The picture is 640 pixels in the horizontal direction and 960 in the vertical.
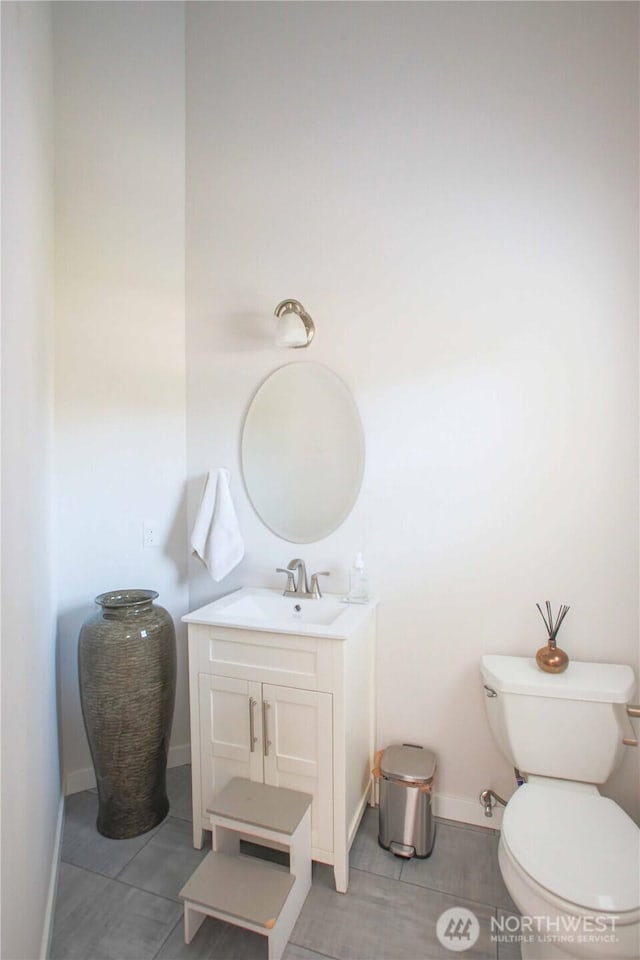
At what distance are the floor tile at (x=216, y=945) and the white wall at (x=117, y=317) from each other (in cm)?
90

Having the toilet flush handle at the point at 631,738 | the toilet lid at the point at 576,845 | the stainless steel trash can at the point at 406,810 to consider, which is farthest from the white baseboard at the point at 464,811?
the toilet flush handle at the point at 631,738

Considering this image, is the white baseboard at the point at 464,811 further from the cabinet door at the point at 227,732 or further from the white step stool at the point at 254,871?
the cabinet door at the point at 227,732

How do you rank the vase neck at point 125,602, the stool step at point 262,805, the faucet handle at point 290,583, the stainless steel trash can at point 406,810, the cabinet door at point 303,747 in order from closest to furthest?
1. the stool step at point 262,805
2. the cabinet door at point 303,747
3. the stainless steel trash can at point 406,810
4. the vase neck at point 125,602
5. the faucet handle at point 290,583

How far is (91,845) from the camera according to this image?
181 centimetres

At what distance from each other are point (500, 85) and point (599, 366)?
1.08 meters

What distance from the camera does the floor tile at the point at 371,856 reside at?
169cm

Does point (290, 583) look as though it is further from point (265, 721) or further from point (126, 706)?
point (126, 706)

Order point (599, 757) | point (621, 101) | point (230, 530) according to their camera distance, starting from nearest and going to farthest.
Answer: point (599, 757)
point (621, 101)
point (230, 530)

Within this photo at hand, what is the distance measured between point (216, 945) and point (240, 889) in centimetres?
18

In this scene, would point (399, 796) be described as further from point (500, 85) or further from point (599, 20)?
point (599, 20)

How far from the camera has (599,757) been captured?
1533 mm

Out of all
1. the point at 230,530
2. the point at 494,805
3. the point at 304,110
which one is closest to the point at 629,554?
the point at 494,805

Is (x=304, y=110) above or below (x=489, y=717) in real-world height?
above

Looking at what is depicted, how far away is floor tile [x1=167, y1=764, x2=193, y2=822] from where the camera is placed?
6.53 feet
